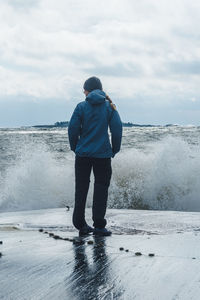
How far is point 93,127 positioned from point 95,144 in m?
0.22

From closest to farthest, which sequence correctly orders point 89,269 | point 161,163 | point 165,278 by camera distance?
point 165,278, point 89,269, point 161,163

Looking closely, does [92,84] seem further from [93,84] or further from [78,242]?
[78,242]

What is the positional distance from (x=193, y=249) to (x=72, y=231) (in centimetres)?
201

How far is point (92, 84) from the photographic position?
5594 mm

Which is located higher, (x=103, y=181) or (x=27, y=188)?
(x=103, y=181)

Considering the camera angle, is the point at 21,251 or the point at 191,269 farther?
the point at 21,251

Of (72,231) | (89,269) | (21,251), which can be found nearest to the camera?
(89,269)

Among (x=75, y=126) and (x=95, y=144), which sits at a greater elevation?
(x=75, y=126)

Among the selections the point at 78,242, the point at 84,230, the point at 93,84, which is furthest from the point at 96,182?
the point at 93,84

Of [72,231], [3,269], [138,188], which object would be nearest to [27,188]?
[138,188]

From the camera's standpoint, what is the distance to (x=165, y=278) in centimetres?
336

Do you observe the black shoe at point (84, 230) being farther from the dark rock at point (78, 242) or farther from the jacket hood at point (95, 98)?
the jacket hood at point (95, 98)

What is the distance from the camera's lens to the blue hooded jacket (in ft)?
17.5

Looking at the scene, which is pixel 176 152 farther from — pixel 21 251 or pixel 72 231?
pixel 21 251
